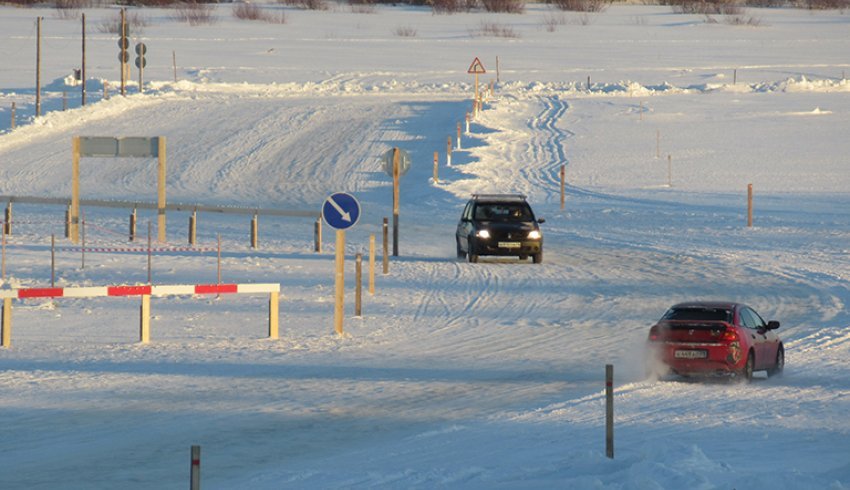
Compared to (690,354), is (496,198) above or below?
above

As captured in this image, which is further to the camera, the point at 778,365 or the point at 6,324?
the point at 6,324

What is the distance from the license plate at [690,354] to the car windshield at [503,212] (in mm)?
14472

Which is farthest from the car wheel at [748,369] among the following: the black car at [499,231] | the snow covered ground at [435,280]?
the black car at [499,231]

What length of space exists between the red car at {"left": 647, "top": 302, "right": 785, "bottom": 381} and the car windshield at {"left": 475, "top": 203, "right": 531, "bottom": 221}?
46.2 ft

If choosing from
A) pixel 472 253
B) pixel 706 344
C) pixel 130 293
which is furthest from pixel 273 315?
pixel 472 253

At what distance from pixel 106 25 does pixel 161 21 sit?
7.78m

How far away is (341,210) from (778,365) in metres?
6.73

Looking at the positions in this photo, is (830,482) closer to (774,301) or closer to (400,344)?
(400,344)

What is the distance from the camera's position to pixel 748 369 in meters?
17.4

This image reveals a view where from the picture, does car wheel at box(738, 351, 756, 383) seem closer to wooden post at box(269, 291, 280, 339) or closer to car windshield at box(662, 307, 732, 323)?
car windshield at box(662, 307, 732, 323)

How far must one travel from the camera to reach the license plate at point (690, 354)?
56.9 feet

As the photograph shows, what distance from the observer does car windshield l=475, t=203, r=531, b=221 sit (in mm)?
31875

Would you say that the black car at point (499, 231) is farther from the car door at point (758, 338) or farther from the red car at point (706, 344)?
the red car at point (706, 344)

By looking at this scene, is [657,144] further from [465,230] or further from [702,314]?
[702,314]
